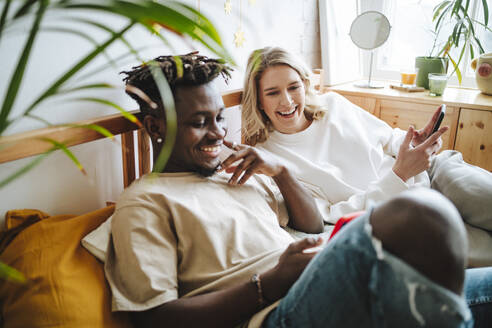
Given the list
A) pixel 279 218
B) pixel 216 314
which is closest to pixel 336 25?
pixel 279 218

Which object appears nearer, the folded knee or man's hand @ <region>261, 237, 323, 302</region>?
the folded knee

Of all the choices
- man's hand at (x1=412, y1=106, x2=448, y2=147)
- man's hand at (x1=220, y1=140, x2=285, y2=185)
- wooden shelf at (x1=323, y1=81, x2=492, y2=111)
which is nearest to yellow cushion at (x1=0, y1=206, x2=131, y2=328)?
man's hand at (x1=220, y1=140, x2=285, y2=185)

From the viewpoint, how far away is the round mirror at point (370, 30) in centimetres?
234

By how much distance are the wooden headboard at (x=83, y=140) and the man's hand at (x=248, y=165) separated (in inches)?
10.8

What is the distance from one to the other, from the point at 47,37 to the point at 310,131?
3.46 feet

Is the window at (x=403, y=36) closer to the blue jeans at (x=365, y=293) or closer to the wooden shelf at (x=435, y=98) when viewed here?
the wooden shelf at (x=435, y=98)

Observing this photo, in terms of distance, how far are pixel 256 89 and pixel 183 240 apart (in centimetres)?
89

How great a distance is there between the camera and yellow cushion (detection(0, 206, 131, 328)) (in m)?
0.79

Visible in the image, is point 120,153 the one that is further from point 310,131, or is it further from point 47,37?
point 310,131

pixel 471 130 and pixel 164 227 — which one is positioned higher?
pixel 164 227

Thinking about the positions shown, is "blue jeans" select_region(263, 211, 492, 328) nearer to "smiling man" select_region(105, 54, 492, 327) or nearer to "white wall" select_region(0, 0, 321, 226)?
"smiling man" select_region(105, 54, 492, 327)

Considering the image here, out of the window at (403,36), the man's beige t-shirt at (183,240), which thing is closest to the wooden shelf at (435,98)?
the window at (403,36)

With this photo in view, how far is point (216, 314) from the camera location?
832 millimetres

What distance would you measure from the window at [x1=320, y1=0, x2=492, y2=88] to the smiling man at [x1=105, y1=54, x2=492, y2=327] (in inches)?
62.9
